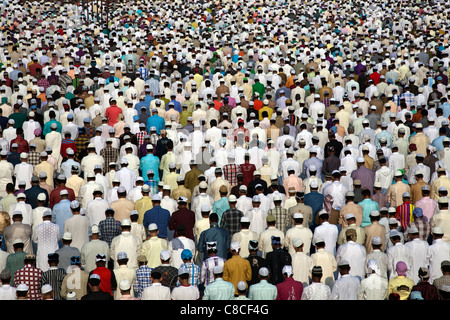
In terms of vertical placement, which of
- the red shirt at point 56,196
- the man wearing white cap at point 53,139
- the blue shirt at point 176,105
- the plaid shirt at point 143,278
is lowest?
the plaid shirt at point 143,278

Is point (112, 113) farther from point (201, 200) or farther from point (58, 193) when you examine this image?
point (201, 200)

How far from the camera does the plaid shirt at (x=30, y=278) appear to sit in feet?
33.7

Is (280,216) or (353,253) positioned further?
(280,216)

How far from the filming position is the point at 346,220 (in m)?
12.3

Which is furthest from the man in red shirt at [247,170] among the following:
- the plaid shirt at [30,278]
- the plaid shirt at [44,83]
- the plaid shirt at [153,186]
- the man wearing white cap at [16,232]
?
the plaid shirt at [44,83]

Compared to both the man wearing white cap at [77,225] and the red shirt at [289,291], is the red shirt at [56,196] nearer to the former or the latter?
the man wearing white cap at [77,225]

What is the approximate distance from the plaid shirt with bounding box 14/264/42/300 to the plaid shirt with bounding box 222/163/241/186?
17.0 ft

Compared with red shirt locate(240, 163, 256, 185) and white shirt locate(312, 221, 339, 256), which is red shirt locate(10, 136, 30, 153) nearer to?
red shirt locate(240, 163, 256, 185)

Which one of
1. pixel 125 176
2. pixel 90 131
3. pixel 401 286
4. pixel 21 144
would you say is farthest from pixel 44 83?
pixel 401 286

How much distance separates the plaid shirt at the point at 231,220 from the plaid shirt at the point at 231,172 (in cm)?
248

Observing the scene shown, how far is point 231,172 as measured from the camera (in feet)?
48.3

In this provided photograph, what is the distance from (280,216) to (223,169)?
258 centimetres

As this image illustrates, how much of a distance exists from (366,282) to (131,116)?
398 inches

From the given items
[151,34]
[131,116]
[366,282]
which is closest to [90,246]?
[366,282]
